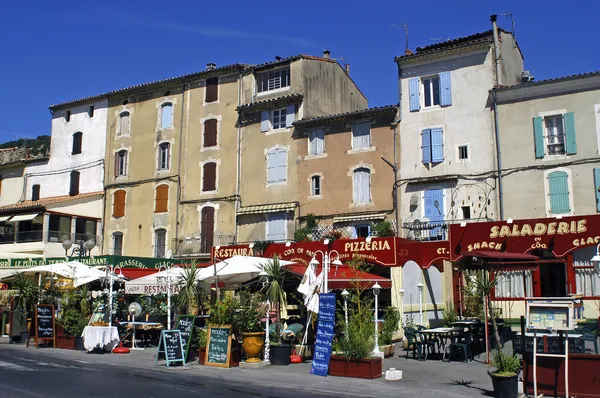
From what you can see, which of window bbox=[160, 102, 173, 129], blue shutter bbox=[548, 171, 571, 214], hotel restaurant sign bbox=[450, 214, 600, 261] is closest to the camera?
hotel restaurant sign bbox=[450, 214, 600, 261]

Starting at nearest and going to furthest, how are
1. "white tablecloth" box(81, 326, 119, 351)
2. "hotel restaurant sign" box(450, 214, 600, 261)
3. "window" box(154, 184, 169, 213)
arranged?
"white tablecloth" box(81, 326, 119, 351) < "hotel restaurant sign" box(450, 214, 600, 261) < "window" box(154, 184, 169, 213)

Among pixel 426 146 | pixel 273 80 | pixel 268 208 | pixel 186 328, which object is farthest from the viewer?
pixel 273 80

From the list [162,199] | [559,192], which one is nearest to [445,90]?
[559,192]

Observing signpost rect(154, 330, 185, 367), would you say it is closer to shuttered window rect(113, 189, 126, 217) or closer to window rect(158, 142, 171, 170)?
window rect(158, 142, 171, 170)

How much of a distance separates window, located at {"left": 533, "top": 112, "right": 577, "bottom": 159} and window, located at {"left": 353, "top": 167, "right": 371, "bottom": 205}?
7218mm

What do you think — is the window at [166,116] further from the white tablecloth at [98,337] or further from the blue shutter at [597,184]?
the blue shutter at [597,184]

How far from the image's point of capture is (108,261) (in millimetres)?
24406

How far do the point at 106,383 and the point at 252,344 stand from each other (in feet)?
12.6

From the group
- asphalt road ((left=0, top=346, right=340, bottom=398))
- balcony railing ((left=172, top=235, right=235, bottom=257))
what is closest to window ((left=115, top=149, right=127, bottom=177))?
balcony railing ((left=172, top=235, right=235, bottom=257))

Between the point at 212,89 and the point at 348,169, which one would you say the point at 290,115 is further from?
the point at 212,89

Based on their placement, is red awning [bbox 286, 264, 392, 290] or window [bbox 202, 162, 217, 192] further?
window [bbox 202, 162, 217, 192]

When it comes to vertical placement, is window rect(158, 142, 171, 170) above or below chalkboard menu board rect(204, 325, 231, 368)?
above

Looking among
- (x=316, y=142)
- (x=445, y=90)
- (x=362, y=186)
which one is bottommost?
(x=362, y=186)

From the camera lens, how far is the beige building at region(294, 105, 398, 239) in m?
27.0
